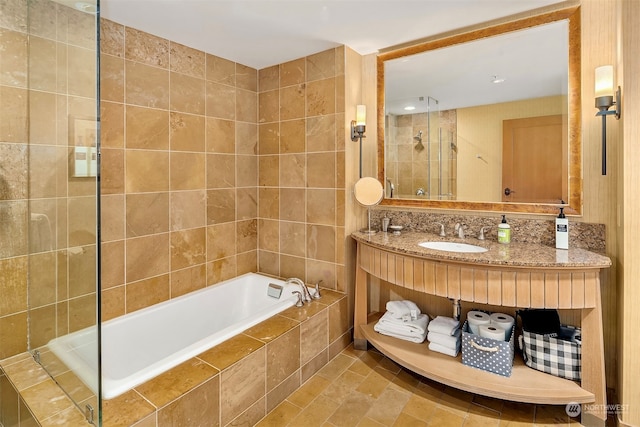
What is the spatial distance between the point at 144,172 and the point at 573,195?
8.56ft

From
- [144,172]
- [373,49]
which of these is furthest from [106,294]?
[373,49]

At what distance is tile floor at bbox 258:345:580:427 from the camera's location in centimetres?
172

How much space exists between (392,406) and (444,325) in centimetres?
59

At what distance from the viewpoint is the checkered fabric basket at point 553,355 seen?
1.76 m

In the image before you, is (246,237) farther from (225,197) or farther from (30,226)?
(30,226)

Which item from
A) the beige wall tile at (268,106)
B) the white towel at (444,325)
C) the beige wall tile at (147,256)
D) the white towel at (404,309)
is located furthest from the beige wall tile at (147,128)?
the white towel at (444,325)

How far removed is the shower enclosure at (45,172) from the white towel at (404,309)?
5.73ft

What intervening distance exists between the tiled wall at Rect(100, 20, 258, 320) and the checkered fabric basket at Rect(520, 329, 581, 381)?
214 centimetres

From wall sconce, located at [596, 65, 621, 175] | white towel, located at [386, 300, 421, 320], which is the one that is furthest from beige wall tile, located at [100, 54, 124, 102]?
wall sconce, located at [596, 65, 621, 175]

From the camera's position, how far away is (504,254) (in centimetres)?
180

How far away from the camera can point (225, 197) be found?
2.74 m

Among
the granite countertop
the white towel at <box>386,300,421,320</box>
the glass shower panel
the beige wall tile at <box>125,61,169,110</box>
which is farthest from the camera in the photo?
the white towel at <box>386,300,421,320</box>

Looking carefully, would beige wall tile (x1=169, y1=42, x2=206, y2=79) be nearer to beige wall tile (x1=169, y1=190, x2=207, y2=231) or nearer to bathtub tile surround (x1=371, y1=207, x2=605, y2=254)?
beige wall tile (x1=169, y1=190, x2=207, y2=231)

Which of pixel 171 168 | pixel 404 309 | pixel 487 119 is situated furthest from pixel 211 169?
pixel 487 119
